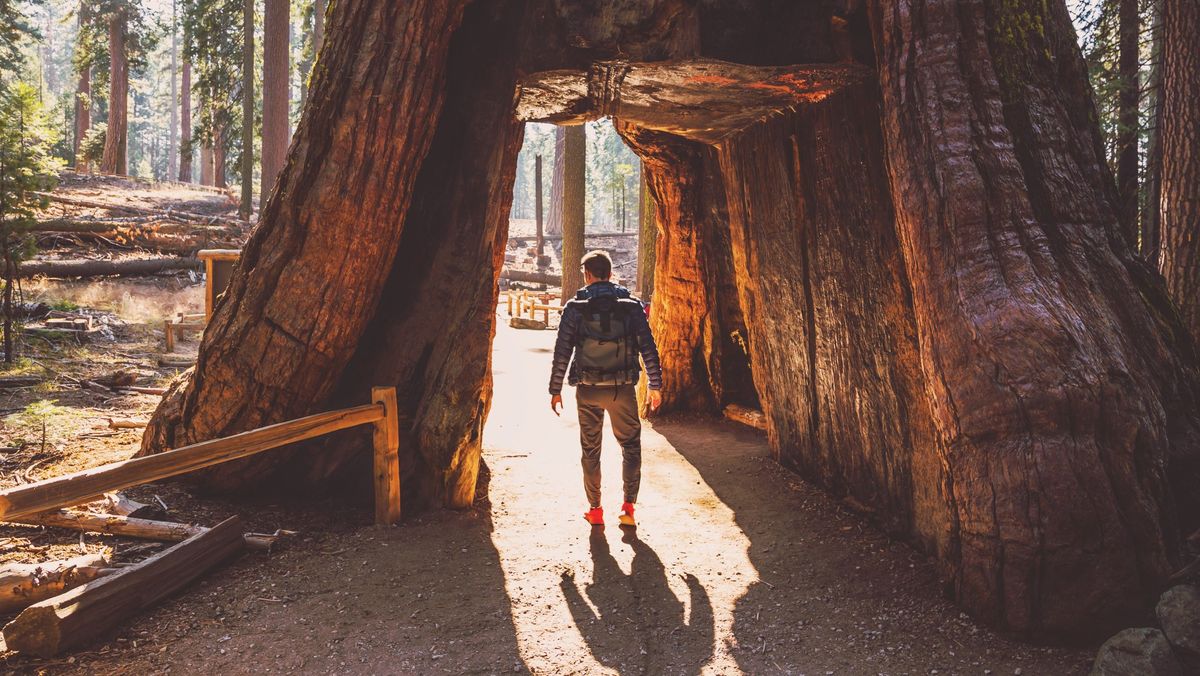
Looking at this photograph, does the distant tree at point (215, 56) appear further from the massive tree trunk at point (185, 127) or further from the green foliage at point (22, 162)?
the green foliage at point (22, 162)

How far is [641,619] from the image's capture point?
4.19 meters

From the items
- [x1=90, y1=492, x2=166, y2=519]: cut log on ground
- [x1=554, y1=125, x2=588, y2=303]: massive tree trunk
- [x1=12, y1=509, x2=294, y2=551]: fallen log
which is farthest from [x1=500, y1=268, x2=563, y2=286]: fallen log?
[x1=12, y1=509, x2=294, y2=551]: fallen log

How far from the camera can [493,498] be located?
20.1ft

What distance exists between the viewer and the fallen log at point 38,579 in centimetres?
362

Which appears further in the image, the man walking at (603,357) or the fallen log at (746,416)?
the fallen log at (746,416)

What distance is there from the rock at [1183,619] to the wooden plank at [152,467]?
466 centimetres

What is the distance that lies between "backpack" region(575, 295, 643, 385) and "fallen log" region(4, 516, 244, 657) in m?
2.63

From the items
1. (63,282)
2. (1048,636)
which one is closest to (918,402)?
(1048,636)

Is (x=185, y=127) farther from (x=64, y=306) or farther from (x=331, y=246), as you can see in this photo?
(x=331, y=246)

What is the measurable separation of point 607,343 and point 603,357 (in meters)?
0.11

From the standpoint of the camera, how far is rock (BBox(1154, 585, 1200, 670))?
2918mm

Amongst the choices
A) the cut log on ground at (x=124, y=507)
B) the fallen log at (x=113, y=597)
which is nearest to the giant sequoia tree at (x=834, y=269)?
the cut log on ground at (x=124, y=507)

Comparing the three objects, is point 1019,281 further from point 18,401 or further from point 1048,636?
point 18,401

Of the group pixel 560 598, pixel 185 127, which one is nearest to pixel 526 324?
pixel 560 598
